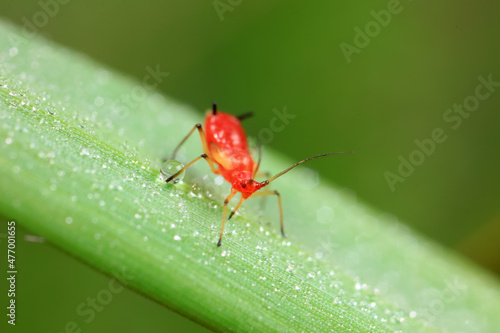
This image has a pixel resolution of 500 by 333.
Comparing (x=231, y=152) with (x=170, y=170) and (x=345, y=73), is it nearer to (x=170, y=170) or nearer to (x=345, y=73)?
(x=170, y=170)

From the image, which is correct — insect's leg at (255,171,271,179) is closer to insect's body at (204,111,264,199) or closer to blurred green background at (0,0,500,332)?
insect's body at (204,111,264,199)

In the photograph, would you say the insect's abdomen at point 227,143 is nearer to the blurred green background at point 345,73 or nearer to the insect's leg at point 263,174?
the insect's leg at point 263,174

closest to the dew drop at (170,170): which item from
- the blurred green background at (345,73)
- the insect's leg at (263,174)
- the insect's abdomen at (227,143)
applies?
the insect's abdomen at (227,143)

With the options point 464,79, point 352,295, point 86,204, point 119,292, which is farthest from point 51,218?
point 464,79

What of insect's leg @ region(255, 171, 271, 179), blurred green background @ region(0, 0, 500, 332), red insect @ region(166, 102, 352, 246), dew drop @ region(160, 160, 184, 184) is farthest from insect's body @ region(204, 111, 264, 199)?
blurred green background @ region(0, 0, 500, 332)

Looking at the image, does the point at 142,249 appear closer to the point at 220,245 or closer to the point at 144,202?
the point at 144,202

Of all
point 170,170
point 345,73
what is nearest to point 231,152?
point 170,170

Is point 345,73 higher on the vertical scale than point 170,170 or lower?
higher
